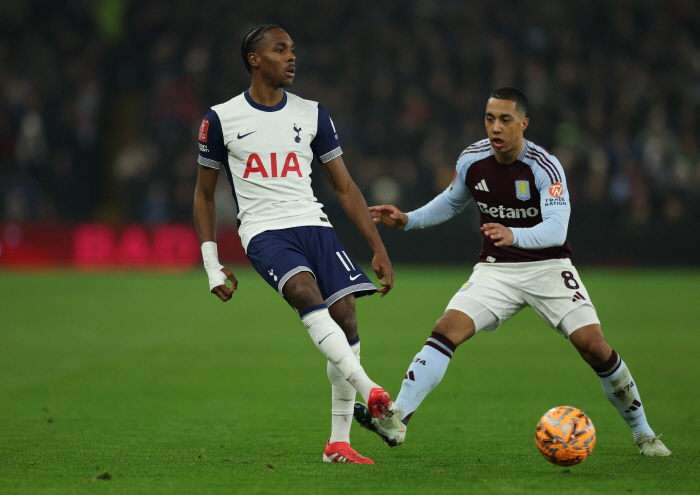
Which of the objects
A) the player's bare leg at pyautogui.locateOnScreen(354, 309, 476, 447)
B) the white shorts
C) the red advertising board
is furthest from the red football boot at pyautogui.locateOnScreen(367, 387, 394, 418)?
the red advertising board

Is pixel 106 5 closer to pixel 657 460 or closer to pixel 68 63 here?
pixel 68 63

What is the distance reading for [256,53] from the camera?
17.0 ft

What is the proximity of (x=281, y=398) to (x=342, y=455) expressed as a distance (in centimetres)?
271

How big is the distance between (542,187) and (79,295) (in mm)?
12072

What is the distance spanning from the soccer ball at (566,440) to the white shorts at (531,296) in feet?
2.43

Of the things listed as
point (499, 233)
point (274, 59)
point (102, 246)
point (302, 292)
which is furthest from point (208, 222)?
point (102, 246)

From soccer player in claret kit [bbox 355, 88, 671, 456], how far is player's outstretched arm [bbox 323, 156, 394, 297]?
439 mm

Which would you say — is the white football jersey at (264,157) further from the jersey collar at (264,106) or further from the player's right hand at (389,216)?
the player's right hand at (389,216)

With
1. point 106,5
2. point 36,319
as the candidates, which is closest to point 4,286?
point 36,319

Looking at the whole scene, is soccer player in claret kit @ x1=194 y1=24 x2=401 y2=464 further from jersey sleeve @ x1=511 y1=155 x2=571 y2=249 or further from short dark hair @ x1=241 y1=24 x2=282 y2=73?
jersey sleeve @ x1=511 y1=155 x2=571 y2=249

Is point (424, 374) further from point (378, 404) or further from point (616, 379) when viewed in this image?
point (616, 379)

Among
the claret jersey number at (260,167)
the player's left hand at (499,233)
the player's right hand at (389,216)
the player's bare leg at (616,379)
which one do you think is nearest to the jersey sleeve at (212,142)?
the claret jersey number at (260,167)

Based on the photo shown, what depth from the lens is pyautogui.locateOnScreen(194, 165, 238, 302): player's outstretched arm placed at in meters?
5.20

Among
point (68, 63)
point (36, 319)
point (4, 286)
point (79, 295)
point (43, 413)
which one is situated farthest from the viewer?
point (68, 63)
